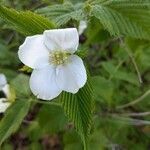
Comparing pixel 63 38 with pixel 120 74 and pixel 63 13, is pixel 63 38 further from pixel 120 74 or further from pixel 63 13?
pixel 120 74

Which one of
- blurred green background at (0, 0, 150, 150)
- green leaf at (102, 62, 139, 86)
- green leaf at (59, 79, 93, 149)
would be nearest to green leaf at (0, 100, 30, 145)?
blurred green background at (0, 0, 150, 150)

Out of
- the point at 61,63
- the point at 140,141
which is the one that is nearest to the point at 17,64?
the point at 140,141

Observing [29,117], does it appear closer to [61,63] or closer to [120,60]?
[120,60]

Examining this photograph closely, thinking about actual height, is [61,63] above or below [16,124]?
above

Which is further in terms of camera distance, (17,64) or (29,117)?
(29,117)

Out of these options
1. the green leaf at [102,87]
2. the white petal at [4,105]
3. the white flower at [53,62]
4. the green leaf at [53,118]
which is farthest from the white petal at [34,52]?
the green leaf at [53,118]

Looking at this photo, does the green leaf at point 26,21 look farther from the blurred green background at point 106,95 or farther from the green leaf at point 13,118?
the blurred green background at point 106,95
